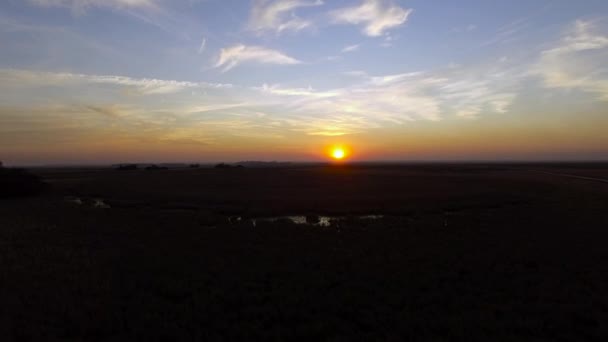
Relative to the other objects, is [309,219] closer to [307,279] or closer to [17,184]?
[307,279]

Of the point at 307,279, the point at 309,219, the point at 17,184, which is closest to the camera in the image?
the point at 307,279

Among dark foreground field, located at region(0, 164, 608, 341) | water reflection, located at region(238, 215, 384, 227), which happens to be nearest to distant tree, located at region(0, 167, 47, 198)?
dark foreground field, located at region(0, 164, 608, 341)

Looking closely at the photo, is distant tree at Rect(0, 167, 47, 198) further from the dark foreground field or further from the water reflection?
the water reflection

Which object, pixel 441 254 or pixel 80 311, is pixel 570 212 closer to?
pixel 441 254

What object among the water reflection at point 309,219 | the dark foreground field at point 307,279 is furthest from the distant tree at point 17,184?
the water reflection at point 309,219

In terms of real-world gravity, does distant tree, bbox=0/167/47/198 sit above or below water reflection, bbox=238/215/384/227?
above

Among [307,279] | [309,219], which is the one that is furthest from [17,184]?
[307,279]

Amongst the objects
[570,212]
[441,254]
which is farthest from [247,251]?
[570,212]

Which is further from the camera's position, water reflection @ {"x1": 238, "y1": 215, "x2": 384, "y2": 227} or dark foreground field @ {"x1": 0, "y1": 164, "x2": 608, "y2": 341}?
water reflection @ {"x1": 238, "y1": 215, "x2": 384, "y2": 227}

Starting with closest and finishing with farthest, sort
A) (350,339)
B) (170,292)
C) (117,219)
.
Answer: (350,339) → (170,292) → (117,219)

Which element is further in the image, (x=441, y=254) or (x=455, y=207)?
(x=455, y=207)

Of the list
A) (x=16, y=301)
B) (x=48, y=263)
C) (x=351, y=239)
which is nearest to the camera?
(x=16, y=301)
